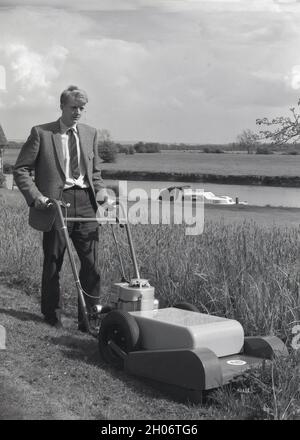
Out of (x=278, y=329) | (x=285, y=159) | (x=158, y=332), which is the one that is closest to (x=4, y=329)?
(x=158, y=332)

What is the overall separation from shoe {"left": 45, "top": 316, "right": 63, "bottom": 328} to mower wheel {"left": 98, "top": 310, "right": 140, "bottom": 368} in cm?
107

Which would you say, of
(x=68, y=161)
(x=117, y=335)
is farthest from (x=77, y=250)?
(x=117, y=335)

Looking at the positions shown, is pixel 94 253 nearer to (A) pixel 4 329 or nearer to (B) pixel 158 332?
(A) pixel 4 329

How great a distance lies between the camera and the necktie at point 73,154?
20.7ft

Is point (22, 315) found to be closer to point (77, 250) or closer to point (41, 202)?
point (77, 250)

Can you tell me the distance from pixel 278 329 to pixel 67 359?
1.64m

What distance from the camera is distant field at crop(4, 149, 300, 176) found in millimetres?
82688

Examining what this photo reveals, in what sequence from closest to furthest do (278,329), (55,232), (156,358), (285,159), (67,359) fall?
(156,358)
(67,359)
(278,329)
(55,232)
(285,159)

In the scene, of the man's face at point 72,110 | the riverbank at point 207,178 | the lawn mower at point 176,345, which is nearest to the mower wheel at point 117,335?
the lawn mower at point 176,345

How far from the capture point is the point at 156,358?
4.86 metres

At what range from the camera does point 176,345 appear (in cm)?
486

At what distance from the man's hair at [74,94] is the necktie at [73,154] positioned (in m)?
0.35
